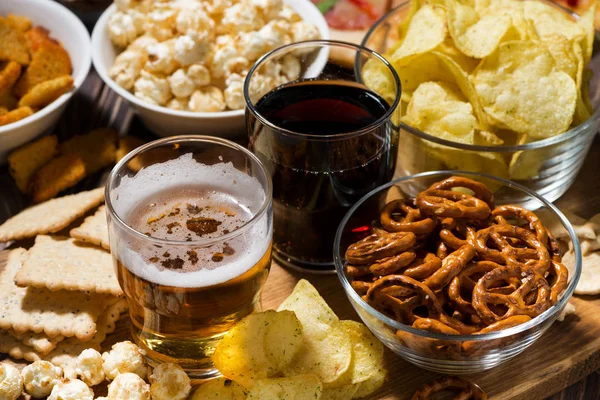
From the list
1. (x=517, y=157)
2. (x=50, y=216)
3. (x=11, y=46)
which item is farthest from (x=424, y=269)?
(x=11, y=46)

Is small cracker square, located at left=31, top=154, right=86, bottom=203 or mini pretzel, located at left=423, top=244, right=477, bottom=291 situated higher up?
mini pretzel, located at left=423, top=244, right=477, bottom=291

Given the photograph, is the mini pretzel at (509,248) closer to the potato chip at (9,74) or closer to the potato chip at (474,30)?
the potato chip at (474,30)

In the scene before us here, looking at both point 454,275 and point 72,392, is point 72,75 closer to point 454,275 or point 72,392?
point 72,392

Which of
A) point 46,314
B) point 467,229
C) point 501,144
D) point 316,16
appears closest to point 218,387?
point 46,314

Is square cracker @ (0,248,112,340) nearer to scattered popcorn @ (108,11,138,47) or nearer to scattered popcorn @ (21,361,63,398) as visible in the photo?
scattered popcorn @ (21,361,63,398)

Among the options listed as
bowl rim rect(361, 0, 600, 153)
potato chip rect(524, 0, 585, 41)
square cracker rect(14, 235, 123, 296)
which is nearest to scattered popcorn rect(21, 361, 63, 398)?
square cracker rect(14, 235, 123, 296)

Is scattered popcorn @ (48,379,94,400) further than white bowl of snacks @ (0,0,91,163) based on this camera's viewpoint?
No

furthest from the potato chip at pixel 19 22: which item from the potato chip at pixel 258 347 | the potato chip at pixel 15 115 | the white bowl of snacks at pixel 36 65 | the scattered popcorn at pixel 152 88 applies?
the potato chip at pixel 258 347
